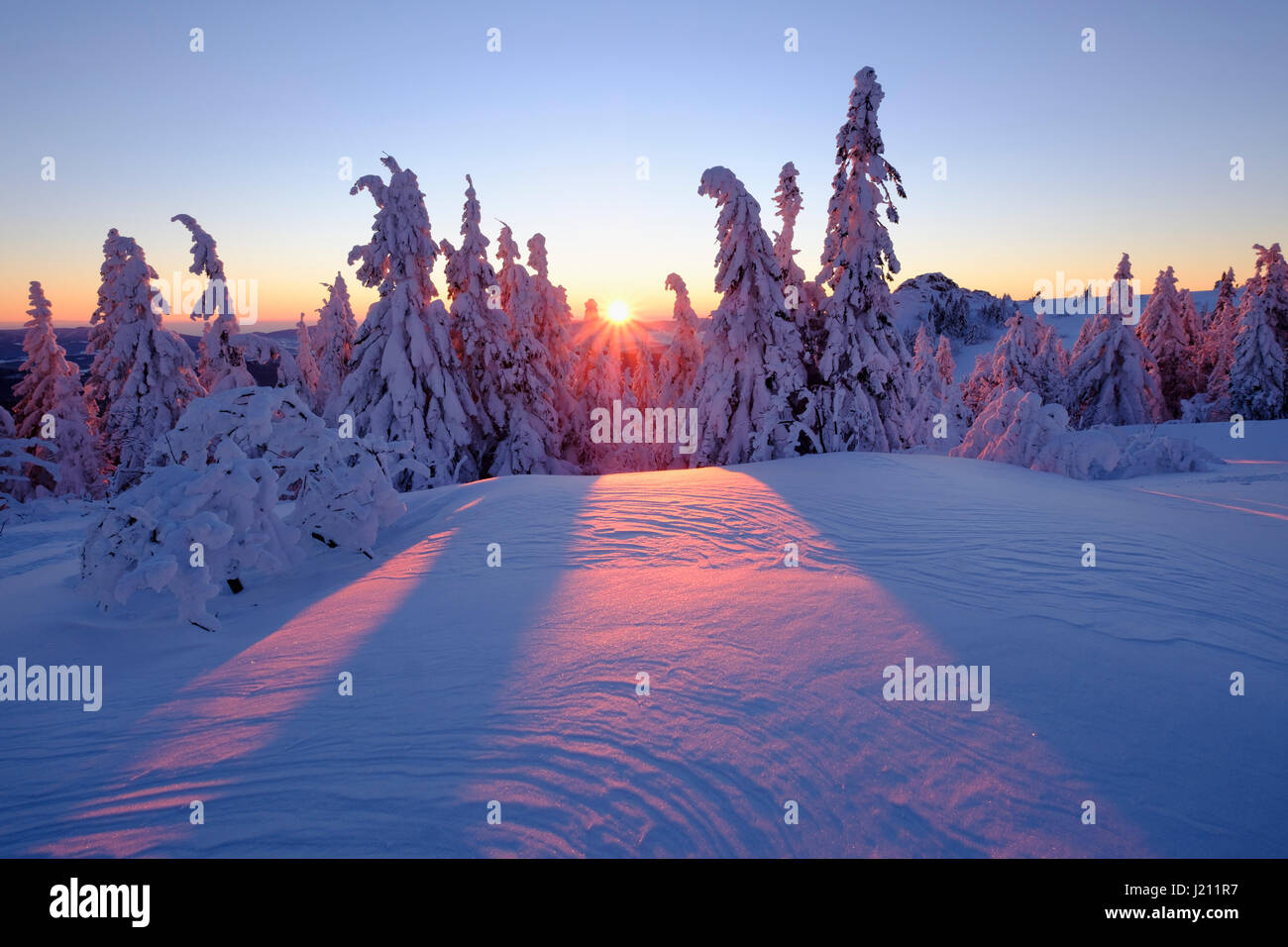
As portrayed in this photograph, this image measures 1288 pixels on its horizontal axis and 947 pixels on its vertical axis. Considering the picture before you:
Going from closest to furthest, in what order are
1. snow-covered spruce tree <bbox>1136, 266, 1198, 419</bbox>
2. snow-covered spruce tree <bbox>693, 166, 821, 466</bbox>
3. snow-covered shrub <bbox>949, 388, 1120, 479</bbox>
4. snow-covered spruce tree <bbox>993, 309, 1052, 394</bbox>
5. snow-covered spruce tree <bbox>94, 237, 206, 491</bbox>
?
snow-covered shrub <bbox>949, 388, 1120, 479</bbox> → snow-covered spruce tree <bbox>693, 166, 821, 466</bbox> → snow-covered spruce tree <bbox>94, 237, 206, 491</bbox> → snow-covered spruce tree <bbox>993, 309, 1052, 394</bbox> → snow-covered spruce tree <bbox>1136, 266, 1198, 419</bbox>


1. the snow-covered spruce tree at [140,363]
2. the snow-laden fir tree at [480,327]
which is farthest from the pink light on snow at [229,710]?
the snow-covered spruce tree at [140,363]

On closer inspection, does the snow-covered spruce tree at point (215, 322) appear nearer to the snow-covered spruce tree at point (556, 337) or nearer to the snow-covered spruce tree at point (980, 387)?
the snow-covered spruce tree at point (556, 337)

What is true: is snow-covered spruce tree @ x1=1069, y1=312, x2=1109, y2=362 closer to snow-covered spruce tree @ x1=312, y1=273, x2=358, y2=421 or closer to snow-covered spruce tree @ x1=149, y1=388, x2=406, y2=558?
snow-covered spruce tree @ x1=149, y1=388, x2=406, y2=558

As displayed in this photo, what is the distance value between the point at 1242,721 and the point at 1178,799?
969 mm

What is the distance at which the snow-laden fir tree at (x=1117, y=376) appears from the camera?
30.4 metres

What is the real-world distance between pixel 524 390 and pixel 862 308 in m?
14.0

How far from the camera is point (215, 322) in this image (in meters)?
23.0

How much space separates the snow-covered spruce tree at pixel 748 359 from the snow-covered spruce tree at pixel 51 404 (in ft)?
88.4

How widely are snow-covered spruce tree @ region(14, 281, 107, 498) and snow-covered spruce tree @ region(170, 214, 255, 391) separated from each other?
829 cm

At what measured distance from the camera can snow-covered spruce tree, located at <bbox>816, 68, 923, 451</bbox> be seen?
55.7 ft

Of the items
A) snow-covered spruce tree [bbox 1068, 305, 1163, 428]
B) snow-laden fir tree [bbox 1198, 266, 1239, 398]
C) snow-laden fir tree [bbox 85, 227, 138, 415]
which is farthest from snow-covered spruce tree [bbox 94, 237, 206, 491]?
snow-laden fir tree [bbox 1198, 266, 1239, 398]
